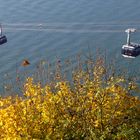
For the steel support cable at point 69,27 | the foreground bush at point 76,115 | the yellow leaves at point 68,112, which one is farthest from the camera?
the steel support cable at point 69,27

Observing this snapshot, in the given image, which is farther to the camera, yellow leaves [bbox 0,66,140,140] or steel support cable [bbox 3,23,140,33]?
steel support cable [bbox 3,23,140,33]

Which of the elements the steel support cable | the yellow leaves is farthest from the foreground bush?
the steel support cable

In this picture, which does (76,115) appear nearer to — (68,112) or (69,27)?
(68,112)

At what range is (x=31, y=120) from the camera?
3378 cm

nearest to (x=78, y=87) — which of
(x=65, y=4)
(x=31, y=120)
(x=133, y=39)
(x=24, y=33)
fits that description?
(x=31, y=120)

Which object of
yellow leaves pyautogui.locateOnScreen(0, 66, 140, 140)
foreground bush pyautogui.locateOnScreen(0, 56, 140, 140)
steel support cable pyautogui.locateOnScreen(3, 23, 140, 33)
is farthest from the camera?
steel support cable pyautogui.locateOnScreen(3, 23, 140, 33)

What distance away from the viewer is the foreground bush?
33.1 m

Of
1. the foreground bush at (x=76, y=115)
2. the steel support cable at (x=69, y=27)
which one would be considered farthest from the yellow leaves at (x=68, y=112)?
the steel support cable at (x=69, y=27)

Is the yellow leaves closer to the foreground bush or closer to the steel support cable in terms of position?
the foreground bush

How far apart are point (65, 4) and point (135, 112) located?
3813 inches

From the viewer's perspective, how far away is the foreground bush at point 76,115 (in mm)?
33062

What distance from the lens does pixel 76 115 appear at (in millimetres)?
34969

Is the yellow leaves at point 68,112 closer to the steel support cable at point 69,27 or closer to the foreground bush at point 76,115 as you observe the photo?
the foreground bush at point 76,115

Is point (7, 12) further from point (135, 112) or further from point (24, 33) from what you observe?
point (135, 112)
